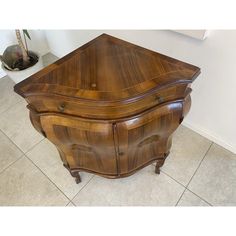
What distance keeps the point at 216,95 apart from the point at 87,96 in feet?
2.73

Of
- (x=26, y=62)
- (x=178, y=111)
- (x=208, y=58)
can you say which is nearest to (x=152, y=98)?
(x=178, y=111)

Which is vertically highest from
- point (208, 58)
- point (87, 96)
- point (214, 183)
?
point (87, 96)

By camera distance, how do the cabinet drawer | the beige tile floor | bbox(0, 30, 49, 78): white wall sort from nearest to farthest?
the cabinet drawer → the beige tile floor → bbox(0, 30, 49, 78): white wall

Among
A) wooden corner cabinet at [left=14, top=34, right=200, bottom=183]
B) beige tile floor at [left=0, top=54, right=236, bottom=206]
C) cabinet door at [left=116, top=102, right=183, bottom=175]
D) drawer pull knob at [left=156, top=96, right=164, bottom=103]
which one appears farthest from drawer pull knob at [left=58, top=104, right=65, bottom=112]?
beige tile floor at [left=0, top=54, right=236, bottom=206]

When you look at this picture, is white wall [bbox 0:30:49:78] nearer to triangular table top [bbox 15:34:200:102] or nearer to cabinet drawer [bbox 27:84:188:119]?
triangular table top [bbox 15:34:200:102]

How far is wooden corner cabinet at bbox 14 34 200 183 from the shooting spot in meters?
0.70

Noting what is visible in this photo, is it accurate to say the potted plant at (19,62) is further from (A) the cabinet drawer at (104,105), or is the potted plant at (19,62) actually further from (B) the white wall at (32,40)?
(A) the cabinet drawer at (104,105)

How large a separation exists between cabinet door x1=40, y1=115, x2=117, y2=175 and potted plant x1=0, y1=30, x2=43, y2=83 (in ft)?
3.25

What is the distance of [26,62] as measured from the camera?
170cm

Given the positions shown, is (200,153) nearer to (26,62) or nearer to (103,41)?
(103,41)

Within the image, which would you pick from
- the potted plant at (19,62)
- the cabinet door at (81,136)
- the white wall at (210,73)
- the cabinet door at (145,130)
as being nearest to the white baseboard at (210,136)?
the white wall at (210,73)

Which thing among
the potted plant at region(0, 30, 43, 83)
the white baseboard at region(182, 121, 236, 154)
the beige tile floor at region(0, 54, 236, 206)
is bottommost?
the beige tile floor at region(0, 54, 236, 206)

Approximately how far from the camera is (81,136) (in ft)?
2.47

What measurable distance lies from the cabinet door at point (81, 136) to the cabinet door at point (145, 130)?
45 millimetres
